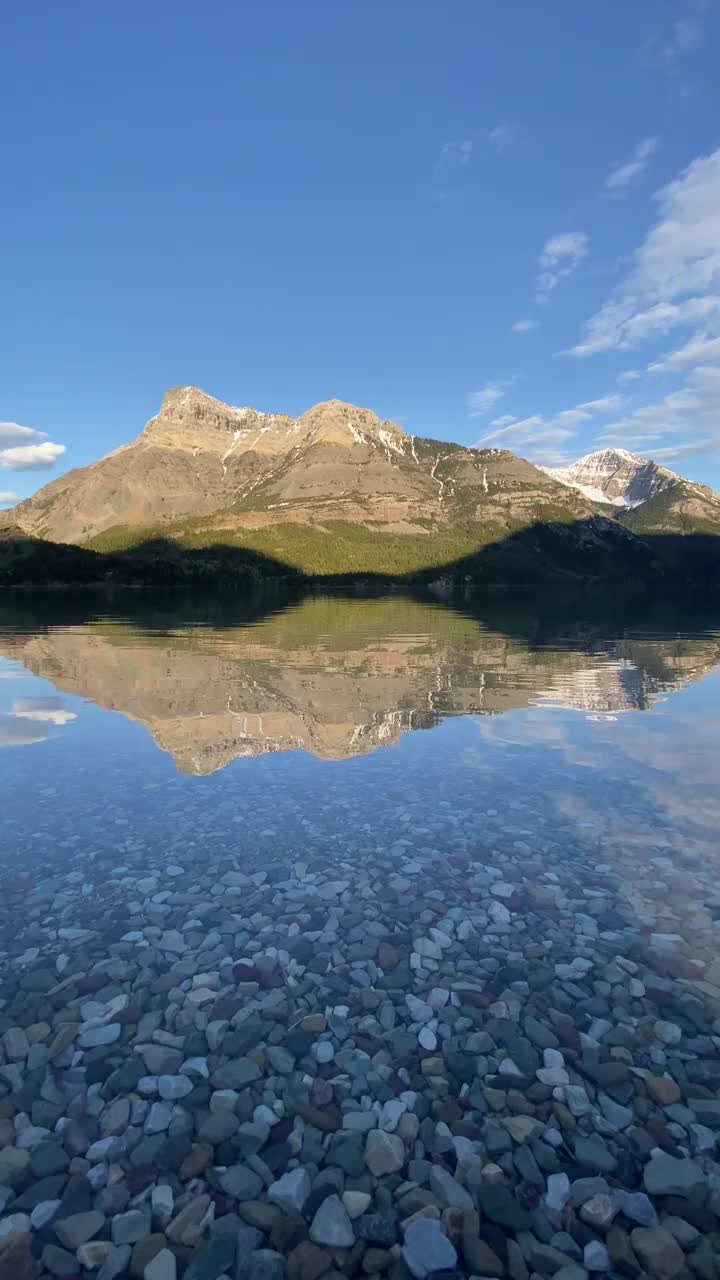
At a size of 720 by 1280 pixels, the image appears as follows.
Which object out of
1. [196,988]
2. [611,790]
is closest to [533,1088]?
[196,988]

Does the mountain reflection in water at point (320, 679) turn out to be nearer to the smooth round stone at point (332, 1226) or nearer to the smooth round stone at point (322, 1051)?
the smooth round stone at point (322, 1051)

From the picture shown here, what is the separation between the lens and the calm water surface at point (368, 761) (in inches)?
610

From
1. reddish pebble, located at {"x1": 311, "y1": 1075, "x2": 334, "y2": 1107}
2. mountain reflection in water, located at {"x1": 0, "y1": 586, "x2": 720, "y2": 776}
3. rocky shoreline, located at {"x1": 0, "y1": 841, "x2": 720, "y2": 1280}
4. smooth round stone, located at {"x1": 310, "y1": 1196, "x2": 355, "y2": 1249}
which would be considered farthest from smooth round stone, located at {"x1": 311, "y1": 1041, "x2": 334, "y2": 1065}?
mountain reflection in water, located at {"x1": 0, "y1": 586, "x2": 720, "y2": 776}

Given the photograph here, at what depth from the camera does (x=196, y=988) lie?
381 inches

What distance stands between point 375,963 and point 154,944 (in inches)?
156

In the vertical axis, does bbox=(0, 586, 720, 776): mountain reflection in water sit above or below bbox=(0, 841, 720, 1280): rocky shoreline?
above

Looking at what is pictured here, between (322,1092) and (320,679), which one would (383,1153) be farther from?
(320,679)

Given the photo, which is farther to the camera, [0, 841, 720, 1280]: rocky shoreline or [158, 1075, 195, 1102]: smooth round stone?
[158, 1075, 195, 1102]: smooth round stone

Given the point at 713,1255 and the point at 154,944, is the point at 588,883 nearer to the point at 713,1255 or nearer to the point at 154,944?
the point at 713,1255

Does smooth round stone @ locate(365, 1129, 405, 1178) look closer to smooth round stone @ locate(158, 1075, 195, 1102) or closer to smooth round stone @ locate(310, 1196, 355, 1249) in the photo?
smooth round stone @ locate(310, 1196, 355, 1249)

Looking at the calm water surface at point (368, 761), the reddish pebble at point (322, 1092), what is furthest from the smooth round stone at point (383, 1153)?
the calm water surface at point (368, 761)

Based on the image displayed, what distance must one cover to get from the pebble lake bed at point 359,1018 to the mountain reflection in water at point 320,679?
166 inches

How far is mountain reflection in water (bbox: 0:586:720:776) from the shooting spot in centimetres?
2662

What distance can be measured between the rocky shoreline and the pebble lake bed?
35mm
